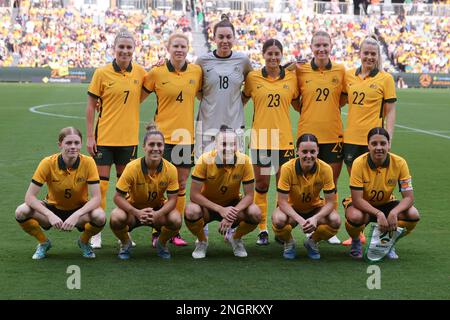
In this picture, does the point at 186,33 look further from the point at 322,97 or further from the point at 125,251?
the point at 125,251

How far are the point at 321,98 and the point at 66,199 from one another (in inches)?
95.4

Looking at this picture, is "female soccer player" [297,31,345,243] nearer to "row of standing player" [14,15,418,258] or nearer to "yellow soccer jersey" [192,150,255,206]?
A: "row of standing player" [14,15,418,258]

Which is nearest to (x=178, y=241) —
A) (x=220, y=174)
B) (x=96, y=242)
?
(x=96, y=242)

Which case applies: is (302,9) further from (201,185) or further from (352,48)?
(201,185)

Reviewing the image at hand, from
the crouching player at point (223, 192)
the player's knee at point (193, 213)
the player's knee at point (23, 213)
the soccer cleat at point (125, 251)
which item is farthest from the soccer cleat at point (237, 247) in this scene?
the player's knee at point (23, 213)

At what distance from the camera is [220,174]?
639 cm

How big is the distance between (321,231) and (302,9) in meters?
36.5

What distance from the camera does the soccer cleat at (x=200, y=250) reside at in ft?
20.6

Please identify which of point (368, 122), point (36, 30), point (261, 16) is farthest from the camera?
point (261, 16)

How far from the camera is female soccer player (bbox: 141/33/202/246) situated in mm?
6891

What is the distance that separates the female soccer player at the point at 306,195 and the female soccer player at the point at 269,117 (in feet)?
1.85

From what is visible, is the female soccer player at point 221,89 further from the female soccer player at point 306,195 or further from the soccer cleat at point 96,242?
the soccer cleat at point 96,242
